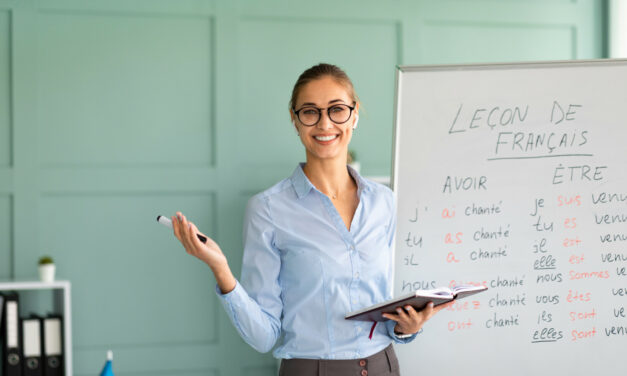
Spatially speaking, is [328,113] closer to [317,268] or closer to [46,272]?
[317,268]

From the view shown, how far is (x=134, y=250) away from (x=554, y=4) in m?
2.23

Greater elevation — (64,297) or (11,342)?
(64,297)

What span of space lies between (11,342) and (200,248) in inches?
62.1

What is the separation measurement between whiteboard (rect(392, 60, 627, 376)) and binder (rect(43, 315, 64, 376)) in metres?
1.34

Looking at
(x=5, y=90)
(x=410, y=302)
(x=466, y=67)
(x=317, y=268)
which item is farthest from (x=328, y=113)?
(x=5, y=90)

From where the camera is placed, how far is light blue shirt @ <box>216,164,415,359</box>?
61.7 inches

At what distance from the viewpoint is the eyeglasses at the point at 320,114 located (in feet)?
5.23

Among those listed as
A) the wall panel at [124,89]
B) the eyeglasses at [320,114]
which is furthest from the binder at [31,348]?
the eyeglasses at [320,114]

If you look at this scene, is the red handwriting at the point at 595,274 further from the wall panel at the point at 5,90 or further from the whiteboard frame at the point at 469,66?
the wall panel at the point at 5,90

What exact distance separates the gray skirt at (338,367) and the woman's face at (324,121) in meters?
0.47

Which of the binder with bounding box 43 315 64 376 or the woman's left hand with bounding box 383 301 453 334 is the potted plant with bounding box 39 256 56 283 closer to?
the binder with bounding box 43 315 64 376

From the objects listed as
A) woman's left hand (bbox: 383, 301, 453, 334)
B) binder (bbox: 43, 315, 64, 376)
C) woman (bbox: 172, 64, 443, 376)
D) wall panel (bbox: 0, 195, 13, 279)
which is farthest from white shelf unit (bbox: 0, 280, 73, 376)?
woman's left hand (bbox: 383, 301, 453, 334)

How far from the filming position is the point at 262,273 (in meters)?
1.56

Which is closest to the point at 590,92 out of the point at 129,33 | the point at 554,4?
the point at 554,4
